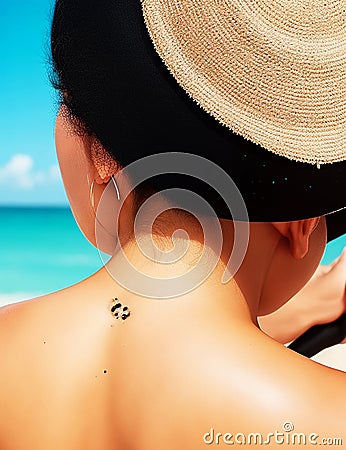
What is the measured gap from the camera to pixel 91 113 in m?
0.93

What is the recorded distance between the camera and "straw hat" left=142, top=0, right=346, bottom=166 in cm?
86

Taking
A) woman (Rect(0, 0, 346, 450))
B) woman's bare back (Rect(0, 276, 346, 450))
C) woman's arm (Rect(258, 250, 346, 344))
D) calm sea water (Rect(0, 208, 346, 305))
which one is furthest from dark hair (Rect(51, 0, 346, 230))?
calm sea water (Rect(0, 208, 346, 305))

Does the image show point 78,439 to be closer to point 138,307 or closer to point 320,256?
point 138,307

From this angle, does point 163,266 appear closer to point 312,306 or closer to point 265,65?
point 265,65

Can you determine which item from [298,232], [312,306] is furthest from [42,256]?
[298,232]

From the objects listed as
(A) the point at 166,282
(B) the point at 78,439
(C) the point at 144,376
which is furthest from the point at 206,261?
(B) the point at 78,439

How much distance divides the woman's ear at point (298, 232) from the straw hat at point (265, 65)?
139 mm

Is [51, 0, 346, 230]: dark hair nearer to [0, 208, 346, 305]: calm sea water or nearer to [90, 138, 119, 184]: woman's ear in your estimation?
[90, 138, 119, 184]: woman's ear

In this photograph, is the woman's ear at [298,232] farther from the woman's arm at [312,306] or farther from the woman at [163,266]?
the woman's arm at [312,306]

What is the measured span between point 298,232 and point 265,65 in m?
0.26

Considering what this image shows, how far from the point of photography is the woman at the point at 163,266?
0.87 metres

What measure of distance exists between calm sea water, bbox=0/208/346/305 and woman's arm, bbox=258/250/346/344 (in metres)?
6.93

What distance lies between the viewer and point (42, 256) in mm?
12461

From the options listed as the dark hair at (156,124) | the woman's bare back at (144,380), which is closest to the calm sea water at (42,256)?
the woman's bare back at (144,380)
